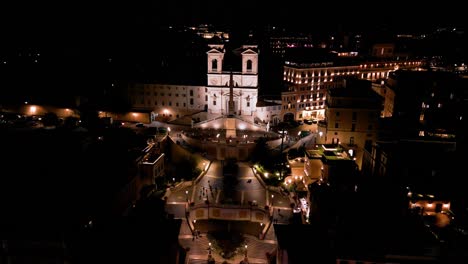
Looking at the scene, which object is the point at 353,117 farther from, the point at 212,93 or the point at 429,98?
the point at 212,93

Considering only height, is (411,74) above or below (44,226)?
above

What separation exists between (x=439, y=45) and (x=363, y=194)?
8000 cm

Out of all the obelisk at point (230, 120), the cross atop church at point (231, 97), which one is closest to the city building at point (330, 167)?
the obelisk at point (230, 120)

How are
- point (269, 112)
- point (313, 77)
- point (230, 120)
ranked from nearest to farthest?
point (230, 120) < point (269, 112) < point (313, 77)

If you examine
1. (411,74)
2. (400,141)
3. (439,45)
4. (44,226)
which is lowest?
(44,226)

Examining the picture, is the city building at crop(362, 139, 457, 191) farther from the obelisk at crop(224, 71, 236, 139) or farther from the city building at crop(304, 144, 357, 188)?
the obelisk at crop(224, 71, 236, 139)

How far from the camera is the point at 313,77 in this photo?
66375 mm

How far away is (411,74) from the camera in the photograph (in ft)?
205

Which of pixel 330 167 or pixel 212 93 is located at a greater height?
pixel 212 93

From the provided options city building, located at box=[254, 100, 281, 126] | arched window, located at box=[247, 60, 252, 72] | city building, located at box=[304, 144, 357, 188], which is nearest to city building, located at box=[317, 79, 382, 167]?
city building, located at box=[304, 144, 357, 188]

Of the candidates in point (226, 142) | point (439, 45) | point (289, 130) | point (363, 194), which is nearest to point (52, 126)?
point (226, 142)

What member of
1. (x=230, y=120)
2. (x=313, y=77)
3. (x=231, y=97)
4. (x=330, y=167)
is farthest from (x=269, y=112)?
(x=330, y=167)

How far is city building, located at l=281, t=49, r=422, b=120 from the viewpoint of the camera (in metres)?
64.8

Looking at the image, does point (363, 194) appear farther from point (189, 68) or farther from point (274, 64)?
point (274, 64)
